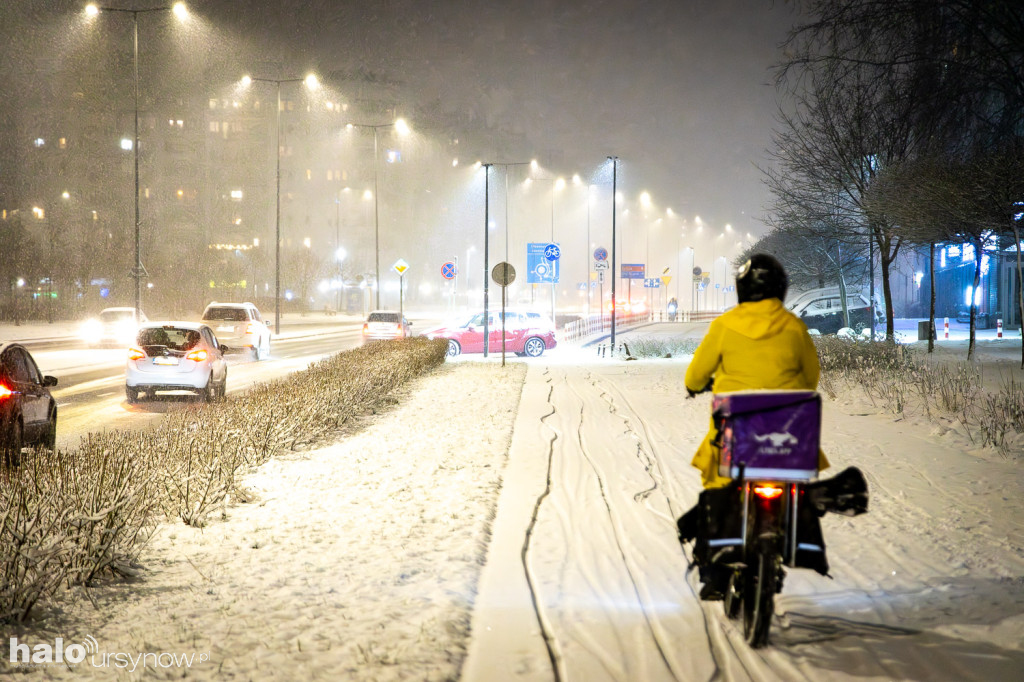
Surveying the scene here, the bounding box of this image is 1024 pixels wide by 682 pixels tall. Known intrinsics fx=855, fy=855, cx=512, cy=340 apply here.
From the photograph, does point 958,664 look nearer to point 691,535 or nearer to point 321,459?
point 691,535

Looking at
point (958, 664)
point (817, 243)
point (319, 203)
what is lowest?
point (958, 664)

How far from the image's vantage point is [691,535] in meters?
4.55

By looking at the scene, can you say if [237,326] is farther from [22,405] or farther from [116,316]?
[22,405]

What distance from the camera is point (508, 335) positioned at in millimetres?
31453

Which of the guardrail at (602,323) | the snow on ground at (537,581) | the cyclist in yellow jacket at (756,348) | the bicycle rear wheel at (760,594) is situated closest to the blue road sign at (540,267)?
the guardrail at (602,323)

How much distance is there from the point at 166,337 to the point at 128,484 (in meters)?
11.0

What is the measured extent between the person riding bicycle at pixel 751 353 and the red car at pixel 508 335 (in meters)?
25.9

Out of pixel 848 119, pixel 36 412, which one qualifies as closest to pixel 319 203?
pixel 848 119

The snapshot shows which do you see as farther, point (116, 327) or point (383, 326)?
point (116, 327)

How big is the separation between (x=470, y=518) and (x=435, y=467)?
218cm

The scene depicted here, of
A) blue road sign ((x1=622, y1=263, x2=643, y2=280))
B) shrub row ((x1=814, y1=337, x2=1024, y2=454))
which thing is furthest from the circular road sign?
blue road sign ((x1=622, y1=263, x2=643, y2=280))

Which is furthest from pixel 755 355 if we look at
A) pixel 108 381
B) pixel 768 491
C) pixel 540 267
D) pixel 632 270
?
pixel 632 270

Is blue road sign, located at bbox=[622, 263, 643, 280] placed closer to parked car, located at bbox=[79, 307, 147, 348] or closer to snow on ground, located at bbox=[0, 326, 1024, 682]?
parked car, located at bbox=[79, 307, 147, 348]

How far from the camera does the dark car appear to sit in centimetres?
852
